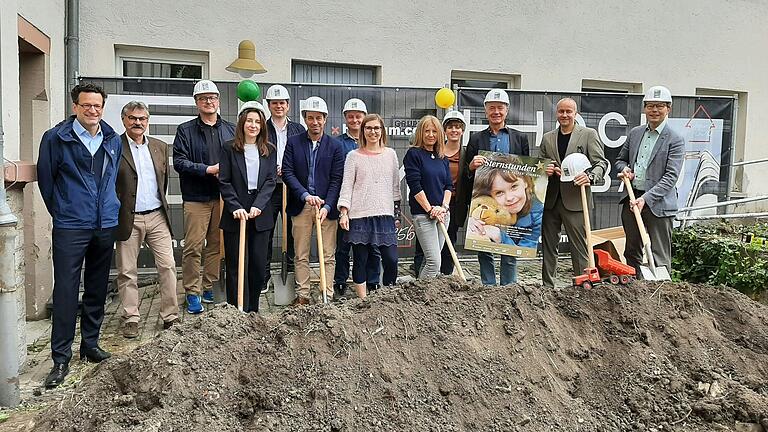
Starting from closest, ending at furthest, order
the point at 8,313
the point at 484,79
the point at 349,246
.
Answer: the point at 8,313 → the point at 349,246 → the point at 484,79

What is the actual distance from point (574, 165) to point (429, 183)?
1350 mm

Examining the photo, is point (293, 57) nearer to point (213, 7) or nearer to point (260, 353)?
point (213, 7)

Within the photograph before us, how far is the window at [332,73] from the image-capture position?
954cm

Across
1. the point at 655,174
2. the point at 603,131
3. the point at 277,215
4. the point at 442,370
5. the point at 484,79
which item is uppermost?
the point at 484,79

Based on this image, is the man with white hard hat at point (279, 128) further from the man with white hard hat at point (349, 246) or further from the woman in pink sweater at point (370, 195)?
the woman in pink sweater at point (370, 195)

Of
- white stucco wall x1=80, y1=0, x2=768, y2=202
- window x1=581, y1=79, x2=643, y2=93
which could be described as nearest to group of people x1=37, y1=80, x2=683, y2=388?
white stucco wall x1=80, y1=0, x2=768, y2=202

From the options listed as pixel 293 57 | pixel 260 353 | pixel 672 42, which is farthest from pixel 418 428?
pixel 672 42

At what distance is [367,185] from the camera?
5.72 meters

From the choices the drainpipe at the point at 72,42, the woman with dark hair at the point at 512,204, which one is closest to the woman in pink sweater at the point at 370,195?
the woman with dark hair at the point at 512,204

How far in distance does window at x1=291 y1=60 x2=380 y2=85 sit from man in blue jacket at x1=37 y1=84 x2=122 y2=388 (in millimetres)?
5051

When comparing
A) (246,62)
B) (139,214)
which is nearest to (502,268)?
(139,214)

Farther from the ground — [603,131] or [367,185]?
[603,131]

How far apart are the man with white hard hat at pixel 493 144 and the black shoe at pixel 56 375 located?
12.3ft

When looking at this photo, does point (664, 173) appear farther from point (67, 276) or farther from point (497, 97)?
point (67, 276)
